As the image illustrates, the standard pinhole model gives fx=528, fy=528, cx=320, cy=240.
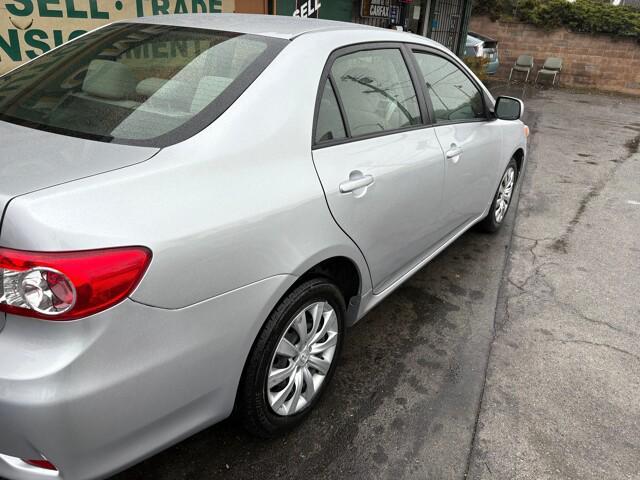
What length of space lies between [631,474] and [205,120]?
2.20 meters

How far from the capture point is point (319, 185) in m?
2.01

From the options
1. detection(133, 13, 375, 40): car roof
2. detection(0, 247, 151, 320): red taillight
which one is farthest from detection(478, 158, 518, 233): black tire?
detection(0, 247, 151, 320): red taillight

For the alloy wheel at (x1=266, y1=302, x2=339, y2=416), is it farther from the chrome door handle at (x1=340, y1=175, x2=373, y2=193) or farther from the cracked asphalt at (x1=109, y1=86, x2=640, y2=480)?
the chrome door handle at (x1=340, y1=175, x2=373, y2=193)

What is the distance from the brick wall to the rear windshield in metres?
17.5

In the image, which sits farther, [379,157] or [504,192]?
[504,192]

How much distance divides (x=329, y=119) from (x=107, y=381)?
1.33 meters

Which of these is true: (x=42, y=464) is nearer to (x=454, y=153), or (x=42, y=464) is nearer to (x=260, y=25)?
(x=260, y=25)

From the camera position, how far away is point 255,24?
2416 millimetres

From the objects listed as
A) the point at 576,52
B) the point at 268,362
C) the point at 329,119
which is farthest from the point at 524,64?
the point at 268,362

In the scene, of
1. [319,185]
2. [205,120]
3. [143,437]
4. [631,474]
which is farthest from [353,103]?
[631,474]

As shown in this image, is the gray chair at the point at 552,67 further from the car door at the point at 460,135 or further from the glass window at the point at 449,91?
the glass window at the point at 449,91

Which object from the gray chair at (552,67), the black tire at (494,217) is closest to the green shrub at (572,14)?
the gray chair at (552,67)

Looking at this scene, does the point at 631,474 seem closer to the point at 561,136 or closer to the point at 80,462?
the point at 80,462

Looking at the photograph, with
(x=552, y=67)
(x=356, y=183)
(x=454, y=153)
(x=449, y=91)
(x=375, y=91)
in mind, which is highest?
(x=375, y=91)
